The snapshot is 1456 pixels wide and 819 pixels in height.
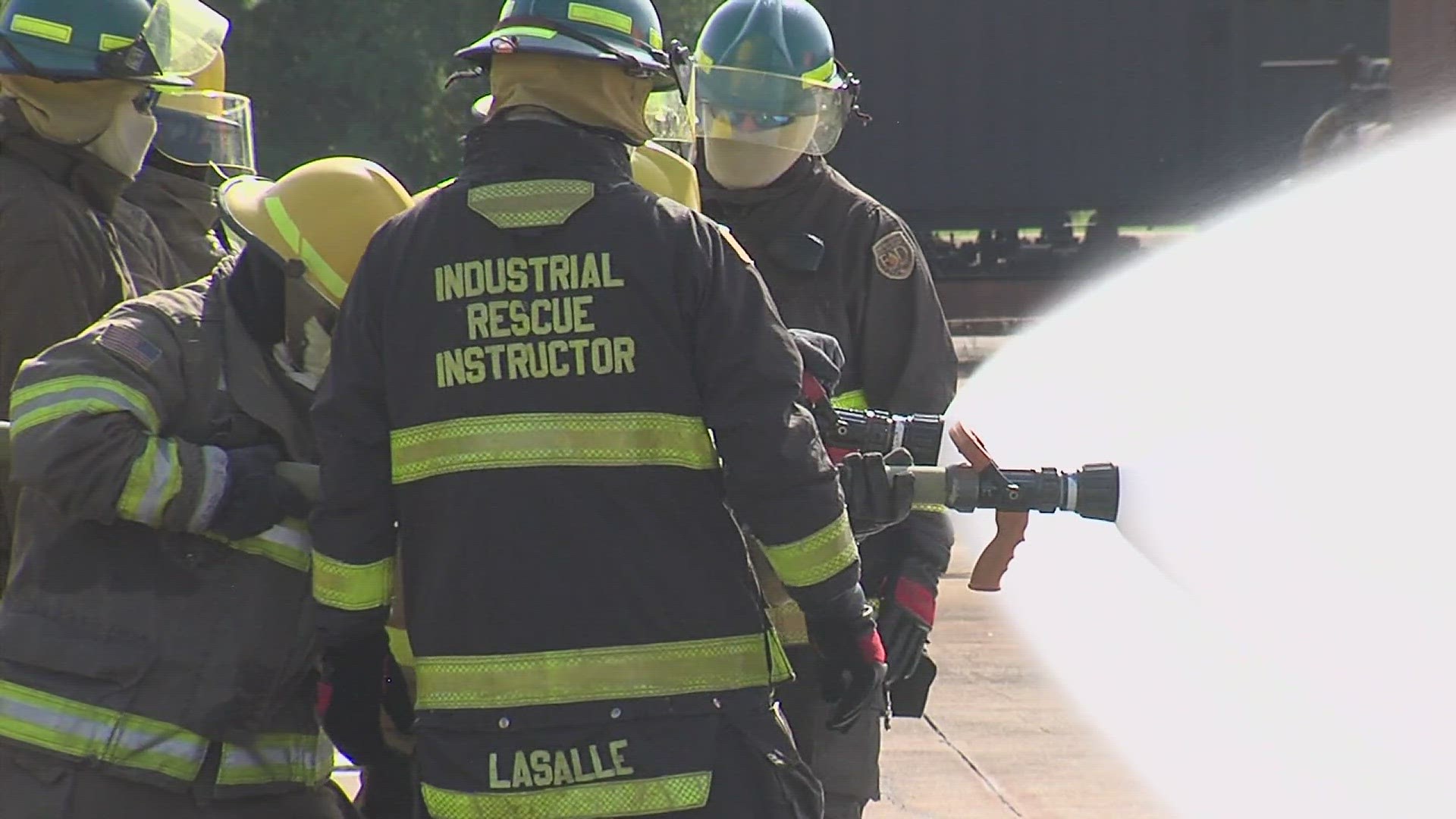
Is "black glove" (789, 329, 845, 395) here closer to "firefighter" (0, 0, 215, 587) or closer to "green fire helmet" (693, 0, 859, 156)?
"green fire helmet" (693, 0, 859, 156)

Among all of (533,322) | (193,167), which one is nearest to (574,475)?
(533,322)

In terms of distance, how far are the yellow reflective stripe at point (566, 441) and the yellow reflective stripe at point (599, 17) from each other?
0.55m

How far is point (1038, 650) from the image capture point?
7.54m

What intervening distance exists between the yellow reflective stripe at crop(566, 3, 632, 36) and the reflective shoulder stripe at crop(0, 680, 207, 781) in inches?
44.6

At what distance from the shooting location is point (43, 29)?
12.3 ft

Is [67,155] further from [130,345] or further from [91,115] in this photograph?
[130,345]

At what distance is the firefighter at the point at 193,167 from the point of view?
4.42 metres

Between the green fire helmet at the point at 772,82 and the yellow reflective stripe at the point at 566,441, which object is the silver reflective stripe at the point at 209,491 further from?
the green fire helmet at the point at 772,82

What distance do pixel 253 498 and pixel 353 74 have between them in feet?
44.0

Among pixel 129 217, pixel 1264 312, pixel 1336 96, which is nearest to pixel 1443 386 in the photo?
pixel 1264 312

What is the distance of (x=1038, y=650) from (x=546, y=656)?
5.11m

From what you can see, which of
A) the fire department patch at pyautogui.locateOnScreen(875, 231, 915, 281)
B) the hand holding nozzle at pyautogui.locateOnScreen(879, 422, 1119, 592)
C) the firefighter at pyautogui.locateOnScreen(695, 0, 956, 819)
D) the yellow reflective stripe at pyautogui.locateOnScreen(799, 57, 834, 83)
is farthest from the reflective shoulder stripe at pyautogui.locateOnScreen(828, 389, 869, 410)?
the hand holding nozzle at pyautogui.locateOnScreen(879, 422, 1119, 592)

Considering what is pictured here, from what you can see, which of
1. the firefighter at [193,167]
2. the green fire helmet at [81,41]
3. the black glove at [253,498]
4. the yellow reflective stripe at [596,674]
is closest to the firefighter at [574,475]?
the yellow reflective stripe at [596,674]

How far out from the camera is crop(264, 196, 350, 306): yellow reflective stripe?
2.87 metres
